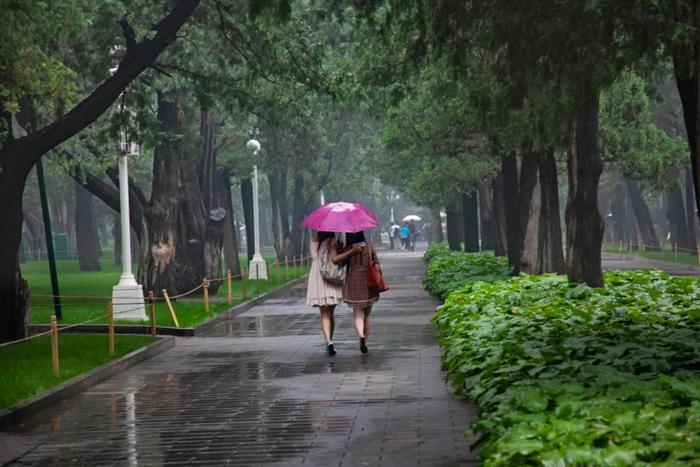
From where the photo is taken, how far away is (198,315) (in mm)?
26422

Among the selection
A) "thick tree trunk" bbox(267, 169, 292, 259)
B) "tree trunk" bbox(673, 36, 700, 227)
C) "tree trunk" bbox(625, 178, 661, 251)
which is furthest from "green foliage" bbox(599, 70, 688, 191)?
"tree trunk" bbox(625, 178, 661, 251)

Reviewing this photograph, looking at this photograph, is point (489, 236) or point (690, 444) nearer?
point (690, 444)

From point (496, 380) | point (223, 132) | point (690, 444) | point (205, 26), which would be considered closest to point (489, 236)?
point (223, 132)

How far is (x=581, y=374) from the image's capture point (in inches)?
380

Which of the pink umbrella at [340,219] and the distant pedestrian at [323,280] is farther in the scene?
the distant pedestrian at [323,280]

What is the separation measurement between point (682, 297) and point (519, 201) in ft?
36.4

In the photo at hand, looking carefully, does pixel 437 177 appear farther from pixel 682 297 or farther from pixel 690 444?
pixel 690 444

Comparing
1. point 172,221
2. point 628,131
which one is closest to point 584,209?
point 172,221

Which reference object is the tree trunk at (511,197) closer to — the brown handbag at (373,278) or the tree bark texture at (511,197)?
the tree bark texture at (511,197)

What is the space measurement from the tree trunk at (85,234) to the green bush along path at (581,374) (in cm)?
4575

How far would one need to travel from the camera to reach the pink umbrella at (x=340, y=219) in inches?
699

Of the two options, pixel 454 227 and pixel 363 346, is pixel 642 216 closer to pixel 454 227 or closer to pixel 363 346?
pixel 454 227

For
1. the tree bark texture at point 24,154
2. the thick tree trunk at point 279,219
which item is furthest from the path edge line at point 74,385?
the thick tree trunk at point 279,219

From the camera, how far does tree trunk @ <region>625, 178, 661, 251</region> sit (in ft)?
216
